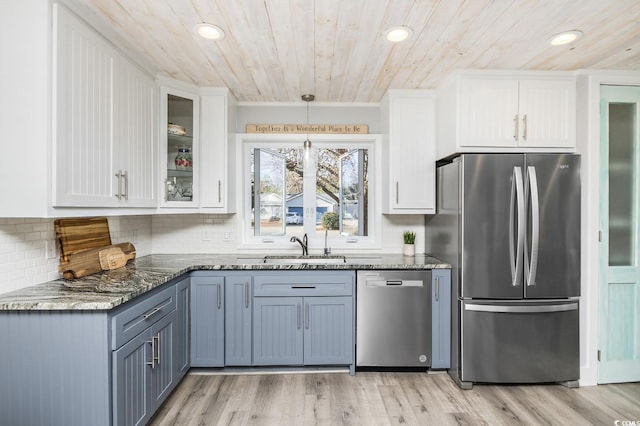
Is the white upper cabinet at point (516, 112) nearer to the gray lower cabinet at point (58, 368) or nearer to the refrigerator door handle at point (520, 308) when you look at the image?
the refrigerator door handle at point (520, 308)

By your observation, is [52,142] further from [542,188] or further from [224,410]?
[542,188]

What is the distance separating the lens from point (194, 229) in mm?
3354

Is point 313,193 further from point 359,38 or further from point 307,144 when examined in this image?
point 359,38

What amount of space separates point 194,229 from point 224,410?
5.67 ft

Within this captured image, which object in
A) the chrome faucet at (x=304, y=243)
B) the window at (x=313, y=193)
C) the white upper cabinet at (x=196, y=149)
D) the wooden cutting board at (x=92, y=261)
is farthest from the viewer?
the window at (x=313, y=193)

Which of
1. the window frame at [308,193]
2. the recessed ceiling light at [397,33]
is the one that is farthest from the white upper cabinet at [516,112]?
the window frame at [308,193]

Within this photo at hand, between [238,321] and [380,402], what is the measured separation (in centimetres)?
124

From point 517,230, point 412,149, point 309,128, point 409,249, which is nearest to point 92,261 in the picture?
point 309,128

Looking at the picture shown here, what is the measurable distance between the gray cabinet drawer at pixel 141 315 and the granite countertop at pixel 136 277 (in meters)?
0.08

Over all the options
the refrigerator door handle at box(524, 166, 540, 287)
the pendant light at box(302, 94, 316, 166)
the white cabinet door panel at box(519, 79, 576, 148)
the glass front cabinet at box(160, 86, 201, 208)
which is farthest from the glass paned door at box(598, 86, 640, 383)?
the glass front cabinet at box(160, 86, 201, 208)

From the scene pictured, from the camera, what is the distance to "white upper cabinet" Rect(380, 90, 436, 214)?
304cm

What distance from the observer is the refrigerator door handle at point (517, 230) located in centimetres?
245

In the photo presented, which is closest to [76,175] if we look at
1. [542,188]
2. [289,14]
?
[289,14]

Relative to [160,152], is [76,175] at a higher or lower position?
lower
